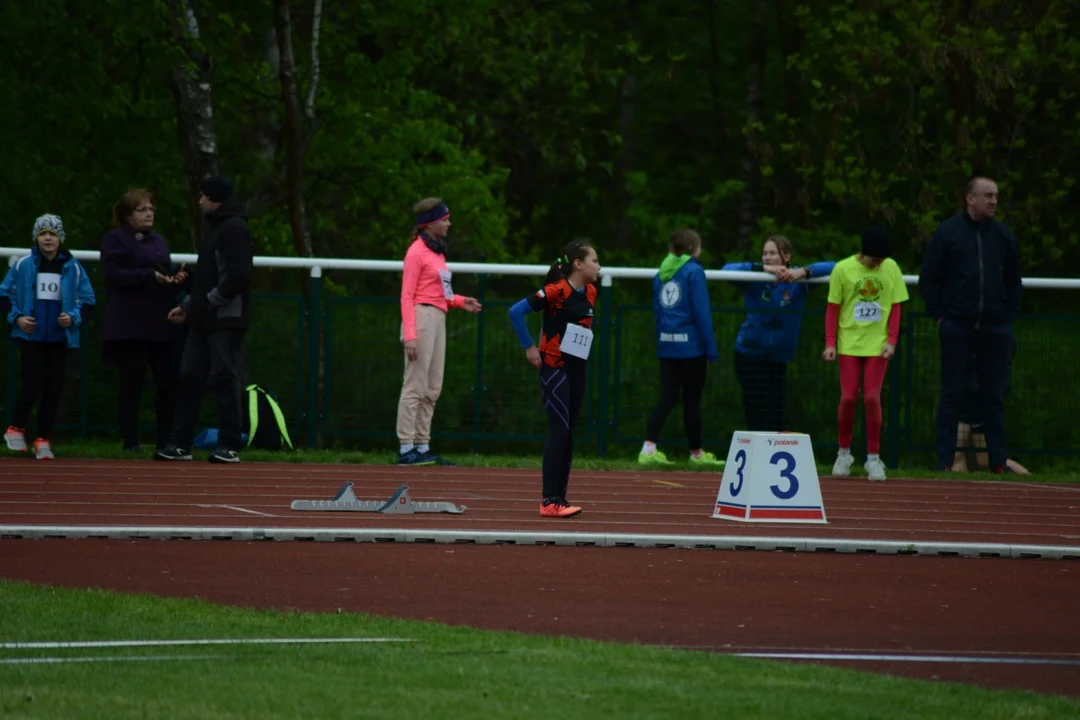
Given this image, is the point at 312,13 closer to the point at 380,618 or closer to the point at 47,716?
the point at 380,618

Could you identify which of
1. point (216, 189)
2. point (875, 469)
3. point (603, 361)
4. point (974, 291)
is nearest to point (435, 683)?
point (216, 189)

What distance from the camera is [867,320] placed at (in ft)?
52.2

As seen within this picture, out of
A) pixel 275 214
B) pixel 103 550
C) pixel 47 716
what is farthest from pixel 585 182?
pixel 47 716

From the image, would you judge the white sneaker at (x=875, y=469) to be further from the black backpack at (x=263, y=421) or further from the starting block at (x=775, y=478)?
the black backpack at (x=263, y=421)

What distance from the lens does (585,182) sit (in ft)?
120

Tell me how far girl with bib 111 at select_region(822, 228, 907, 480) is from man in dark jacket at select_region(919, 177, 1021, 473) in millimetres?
617

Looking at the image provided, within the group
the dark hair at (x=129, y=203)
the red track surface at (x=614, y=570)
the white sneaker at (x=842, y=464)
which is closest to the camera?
the red track surface at (x=614, y=570)

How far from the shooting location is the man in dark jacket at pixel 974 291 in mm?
16406

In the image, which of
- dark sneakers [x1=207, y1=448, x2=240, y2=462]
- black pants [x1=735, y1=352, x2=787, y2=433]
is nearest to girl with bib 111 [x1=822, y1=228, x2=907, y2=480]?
black pants [x1=735, y1=352, x2=787, y2=433]

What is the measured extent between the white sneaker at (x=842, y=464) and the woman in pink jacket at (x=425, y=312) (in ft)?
10.5

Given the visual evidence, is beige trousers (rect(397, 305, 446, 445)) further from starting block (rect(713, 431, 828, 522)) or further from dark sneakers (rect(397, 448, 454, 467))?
starting block (rect(713, 431, 828, 522))

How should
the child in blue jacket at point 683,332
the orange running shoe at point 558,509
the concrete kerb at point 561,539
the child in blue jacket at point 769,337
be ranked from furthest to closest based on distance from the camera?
the child in blue jacket at point 769,337, the child in blue jacket at point 683,332, the orange running shoe at point 558,509, the concrete kerb at point 561,539

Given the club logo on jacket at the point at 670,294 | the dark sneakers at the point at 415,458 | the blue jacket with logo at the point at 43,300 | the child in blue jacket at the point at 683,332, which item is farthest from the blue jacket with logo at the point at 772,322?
the blue jacket with logo at the point at 43,300

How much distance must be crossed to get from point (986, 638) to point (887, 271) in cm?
805
